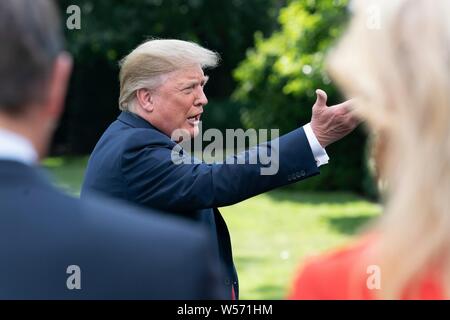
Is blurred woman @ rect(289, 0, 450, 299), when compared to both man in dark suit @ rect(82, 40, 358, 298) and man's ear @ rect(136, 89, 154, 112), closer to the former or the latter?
man in dark suit @ rect(82, 40, 358, 298)

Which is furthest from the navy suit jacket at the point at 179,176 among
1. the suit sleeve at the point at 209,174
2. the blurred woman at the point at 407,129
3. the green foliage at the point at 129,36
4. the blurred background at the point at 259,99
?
the green foliage at the point at 129,36

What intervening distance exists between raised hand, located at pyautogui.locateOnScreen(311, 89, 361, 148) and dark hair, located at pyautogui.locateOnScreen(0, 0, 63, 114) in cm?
207

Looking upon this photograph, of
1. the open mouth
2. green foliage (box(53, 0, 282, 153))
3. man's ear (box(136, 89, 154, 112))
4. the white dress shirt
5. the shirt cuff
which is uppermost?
green foliage (box(53, 0, 282, 153))

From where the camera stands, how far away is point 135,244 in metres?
1.71

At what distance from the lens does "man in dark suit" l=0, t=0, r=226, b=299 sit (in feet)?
5.48

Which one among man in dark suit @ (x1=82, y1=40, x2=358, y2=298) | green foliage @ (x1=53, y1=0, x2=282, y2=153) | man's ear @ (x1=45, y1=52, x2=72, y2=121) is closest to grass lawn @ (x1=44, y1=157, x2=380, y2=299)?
man in dark suit @ (x1=82, y1=40, x2=358, y2=298)

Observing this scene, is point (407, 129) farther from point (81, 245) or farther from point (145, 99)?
point (145, 99)

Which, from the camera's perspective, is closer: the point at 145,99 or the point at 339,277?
the point at 339,277

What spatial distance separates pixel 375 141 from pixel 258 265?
883 centimetres

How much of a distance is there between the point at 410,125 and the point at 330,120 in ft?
6.49

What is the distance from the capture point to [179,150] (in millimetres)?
3775

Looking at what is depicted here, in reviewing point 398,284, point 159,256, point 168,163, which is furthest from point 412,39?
point 168,163

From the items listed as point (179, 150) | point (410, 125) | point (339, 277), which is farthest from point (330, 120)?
point (410, 125)

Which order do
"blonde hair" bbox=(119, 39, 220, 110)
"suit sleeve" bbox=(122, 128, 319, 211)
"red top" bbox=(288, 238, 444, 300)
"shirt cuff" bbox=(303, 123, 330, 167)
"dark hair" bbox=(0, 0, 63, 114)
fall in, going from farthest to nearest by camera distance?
1. "blonde hair" bbox=(119, 39, 220, 110)
2. "shirt cuff" bbox=(303, 123, 330, 167)
3. "suit sleeve" bbox=(122, 128, 319, 211)
4. "red top" bbox=(288, 238, 444, 300)
5. "dark hair" bbox=(0, 0, 63, 114)
